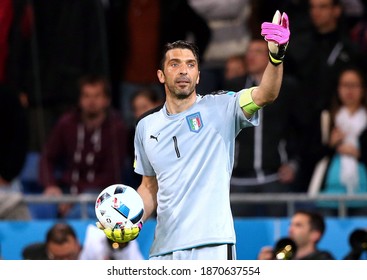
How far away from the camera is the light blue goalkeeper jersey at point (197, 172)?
8141mm

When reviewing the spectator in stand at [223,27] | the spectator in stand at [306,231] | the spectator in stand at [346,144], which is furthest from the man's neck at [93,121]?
the spectator in stand at [306,231]

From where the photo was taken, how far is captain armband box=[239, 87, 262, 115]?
805cm

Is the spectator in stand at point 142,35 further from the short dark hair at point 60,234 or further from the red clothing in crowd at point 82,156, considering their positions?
the short dark hair at point 60,234

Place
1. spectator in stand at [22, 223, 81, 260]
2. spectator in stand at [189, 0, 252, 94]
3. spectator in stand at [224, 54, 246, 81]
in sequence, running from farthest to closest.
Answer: spectator in stand at [189, 0, 252, 94] < spectator in stand at [224, 54, 246, 81] < spectator in stand at [22, 223, 81, 260]

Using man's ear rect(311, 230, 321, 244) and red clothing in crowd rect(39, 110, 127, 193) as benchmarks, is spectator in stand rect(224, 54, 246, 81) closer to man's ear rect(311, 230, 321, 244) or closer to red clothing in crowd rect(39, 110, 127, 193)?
red clothing in crowd rect(39, 110, 127, 193)

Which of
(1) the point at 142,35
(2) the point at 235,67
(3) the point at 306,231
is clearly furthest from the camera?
(1) the point at 142,35

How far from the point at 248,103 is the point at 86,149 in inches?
185

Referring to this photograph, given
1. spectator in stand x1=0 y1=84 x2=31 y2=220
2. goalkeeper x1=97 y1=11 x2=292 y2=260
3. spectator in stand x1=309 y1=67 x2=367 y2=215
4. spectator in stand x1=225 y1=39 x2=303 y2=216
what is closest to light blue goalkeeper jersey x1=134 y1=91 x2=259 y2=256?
goalkeeper x1=97 y1=11 x2=292 y2=260

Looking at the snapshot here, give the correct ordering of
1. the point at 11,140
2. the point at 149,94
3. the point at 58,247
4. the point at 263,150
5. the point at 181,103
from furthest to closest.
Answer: the point at 11,140 < the point at 149,94 < the point at 263,150 < the point at 58,247 < the point at 181,103

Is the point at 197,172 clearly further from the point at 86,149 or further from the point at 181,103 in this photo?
the point at 86,149

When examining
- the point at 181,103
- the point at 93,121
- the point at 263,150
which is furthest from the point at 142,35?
the point at 181,103

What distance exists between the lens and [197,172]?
819 cm

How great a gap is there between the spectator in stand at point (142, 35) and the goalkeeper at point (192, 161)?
4827 millimetres
